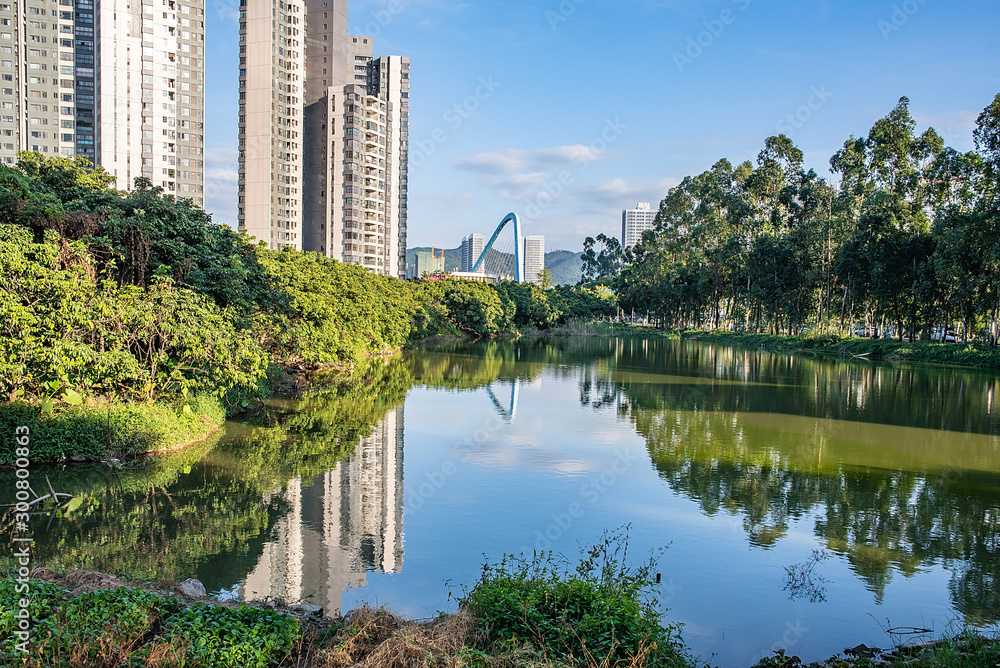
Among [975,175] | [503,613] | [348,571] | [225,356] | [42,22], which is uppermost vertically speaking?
[42,22]

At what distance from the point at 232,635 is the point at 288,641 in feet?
1.55

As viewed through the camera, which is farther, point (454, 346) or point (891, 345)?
point (454, 346)

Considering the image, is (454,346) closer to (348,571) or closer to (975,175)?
(975,175)

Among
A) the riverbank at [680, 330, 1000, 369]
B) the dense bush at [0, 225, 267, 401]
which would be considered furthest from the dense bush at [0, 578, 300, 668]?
the riverbank at [680, 330, 1000, 369]

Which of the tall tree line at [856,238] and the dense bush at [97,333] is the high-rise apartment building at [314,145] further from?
the dense bush at [97,333]

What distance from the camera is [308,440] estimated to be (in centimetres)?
1809

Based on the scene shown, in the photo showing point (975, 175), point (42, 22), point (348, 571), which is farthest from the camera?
point (42, 22)

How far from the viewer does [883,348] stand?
4522cm

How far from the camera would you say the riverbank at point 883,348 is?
38531 mm

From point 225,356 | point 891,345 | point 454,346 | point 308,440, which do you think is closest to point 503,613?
point 225,356

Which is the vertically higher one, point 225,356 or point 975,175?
point 975,175

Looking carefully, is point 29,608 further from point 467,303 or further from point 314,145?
point 314,145

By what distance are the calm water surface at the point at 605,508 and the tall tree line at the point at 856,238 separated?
18.7 metres

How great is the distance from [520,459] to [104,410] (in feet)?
29.1
